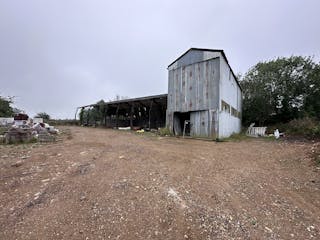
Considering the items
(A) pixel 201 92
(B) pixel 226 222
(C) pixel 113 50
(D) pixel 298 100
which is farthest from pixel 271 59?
(B) pixel 226 222

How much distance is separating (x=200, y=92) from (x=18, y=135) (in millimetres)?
9734

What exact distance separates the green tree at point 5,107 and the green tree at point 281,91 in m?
29.3

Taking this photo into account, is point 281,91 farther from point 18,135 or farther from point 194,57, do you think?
point 18,135

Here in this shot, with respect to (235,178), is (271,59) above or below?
above

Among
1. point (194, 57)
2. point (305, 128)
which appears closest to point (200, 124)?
point (194, 57)

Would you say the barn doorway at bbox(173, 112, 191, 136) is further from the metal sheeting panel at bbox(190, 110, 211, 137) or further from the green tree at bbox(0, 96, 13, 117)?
the green tree at bbox(0, 96, 13, 117)

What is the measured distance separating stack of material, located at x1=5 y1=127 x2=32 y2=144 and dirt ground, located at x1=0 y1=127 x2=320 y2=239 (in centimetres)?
358

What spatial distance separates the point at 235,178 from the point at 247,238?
201cm

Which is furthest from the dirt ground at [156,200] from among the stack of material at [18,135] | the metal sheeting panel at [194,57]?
the metal sheeting panel at [194,57]

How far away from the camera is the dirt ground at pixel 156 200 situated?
2.24m

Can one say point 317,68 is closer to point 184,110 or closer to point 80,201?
point 184,110

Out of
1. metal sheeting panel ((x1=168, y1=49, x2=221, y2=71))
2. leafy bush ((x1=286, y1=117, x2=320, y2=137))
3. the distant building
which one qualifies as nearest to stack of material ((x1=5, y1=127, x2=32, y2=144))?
the distant building

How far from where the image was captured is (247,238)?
6.97 ft

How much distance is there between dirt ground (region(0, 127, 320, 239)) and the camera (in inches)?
88.3
